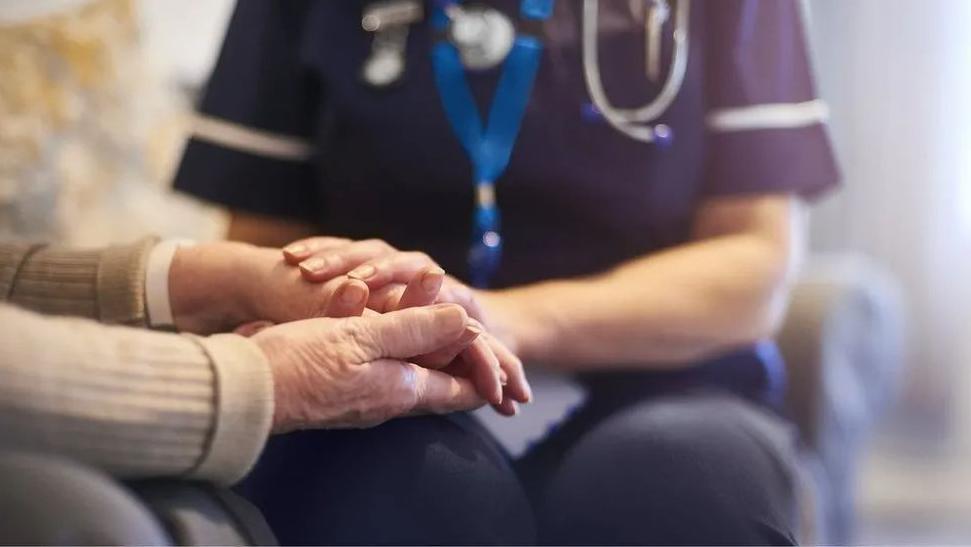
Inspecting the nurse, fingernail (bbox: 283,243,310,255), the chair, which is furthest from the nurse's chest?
the chair

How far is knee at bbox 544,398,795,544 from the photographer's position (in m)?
0.51

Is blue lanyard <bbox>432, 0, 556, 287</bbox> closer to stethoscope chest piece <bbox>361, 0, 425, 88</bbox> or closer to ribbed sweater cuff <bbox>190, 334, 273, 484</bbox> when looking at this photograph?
stethoscope chest piece <bbox>361, 0, 425, 88</bbox>

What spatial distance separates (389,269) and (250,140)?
216mm

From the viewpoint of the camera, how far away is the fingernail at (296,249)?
50 centimetres

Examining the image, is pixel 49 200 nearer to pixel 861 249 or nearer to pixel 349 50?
pixel 349 50

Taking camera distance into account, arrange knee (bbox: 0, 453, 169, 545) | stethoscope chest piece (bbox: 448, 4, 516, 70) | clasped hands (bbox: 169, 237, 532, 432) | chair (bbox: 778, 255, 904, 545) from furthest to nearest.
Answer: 1. chair (bbox: 778, 255, 904, 545)
2. stethoscope chest piece (bbox: 448, 4, 516, 70)
3. clasped hands (bbox: 169, 237, 532, 432)
4. knee (bbox: 0, 453, 169, 545)

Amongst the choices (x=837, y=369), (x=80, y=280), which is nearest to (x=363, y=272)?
(x=80, y=280)

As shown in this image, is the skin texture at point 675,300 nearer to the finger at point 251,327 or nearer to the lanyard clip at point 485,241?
the lanyard clip at point 485,241

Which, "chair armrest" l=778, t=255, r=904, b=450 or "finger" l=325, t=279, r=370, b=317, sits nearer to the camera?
"finger" l=325, t=279, r=370, b=317

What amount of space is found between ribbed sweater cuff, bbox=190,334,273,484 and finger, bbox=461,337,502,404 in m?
0.11

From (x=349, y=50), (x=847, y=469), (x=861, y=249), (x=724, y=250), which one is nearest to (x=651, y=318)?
(x=724, y=250)

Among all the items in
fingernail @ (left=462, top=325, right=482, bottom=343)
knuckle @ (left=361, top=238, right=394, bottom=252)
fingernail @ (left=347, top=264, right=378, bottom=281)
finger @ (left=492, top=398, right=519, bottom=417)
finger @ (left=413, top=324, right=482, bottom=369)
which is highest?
knuckle @ (left=361, top=238, right=394, bottom=252)

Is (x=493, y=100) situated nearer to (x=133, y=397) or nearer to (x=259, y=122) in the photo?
(x=259, y=122)

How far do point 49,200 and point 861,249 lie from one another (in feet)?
2.39
